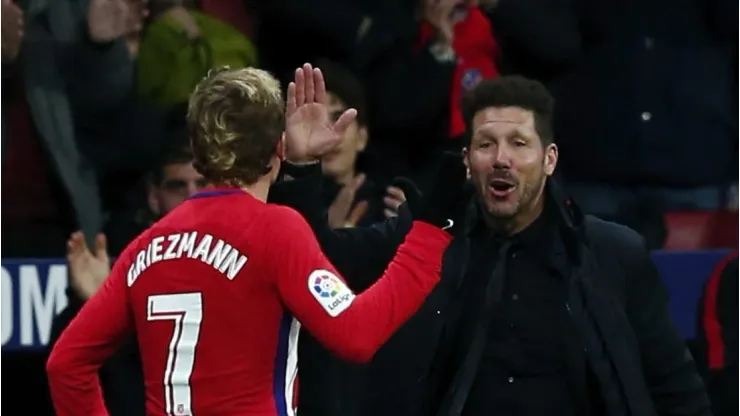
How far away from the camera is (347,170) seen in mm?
5867

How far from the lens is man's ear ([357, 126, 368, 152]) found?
6.01 meters

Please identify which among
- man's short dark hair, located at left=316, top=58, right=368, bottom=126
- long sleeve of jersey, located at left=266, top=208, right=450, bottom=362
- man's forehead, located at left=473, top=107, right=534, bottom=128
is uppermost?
man's short dark hair, located at left=316, top=58, right=368, bottom=126

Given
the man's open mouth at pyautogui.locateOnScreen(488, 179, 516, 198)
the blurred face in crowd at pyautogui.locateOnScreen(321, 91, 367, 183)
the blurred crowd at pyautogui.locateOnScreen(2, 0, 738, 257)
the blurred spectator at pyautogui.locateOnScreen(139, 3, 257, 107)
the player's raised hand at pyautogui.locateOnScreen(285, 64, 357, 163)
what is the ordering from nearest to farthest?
the player's raised hand at pyautogui.locateOnScreen(285, 64, 357, 163), the man's open mouth at pyautogui.locateOnScreen(488, 179, 516, 198), the blurred face in crowd at pyautogui.locateOnScreen(321, 91, 367, 183), the blurred crowd at pyautogui.locateOnScreen(2, 0, 738, 257), the blurred spectator at pyautogui.locateOnScreen(139, 3, 257, 107)

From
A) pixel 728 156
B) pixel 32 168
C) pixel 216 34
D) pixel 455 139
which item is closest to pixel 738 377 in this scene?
pixel 728 156

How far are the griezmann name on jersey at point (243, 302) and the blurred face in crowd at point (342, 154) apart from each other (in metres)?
2.45

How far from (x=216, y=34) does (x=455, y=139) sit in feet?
3.18

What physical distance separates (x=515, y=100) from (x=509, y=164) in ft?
0.68

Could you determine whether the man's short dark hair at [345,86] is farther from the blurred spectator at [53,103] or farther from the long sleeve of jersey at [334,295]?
the long sleeve of jersey at [334,295]

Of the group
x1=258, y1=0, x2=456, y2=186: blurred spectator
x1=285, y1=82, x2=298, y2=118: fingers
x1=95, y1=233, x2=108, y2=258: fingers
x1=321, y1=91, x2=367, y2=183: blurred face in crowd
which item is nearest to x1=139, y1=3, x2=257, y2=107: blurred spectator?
x1=258, y1=0, x2=456, y2=186: blurred spectator

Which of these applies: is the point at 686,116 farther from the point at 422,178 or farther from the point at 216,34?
the point at 216,34

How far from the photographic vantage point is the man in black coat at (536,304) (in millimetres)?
4094

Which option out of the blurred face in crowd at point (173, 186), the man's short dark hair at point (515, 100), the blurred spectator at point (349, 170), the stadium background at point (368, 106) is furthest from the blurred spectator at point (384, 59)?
the man's short dark hair at point (515, 100)

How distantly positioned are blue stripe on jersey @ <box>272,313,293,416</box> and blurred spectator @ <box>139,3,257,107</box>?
2857 millimetres

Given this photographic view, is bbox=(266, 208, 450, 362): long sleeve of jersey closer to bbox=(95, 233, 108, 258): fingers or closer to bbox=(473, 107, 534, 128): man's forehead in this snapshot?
bbox=(473, 107, 534, 128): man's forehead
